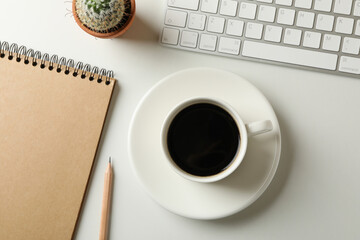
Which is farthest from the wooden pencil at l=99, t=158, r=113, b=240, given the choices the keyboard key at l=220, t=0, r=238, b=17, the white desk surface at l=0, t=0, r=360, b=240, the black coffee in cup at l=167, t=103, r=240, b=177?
the keyboard key at l=220, t=0, r=238, b=17

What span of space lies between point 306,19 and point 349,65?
0.12 m

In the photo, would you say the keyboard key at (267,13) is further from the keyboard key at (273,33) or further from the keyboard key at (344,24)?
the keyboard key at (344,24)

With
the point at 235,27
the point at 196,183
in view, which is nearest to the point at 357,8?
the point at 235,27

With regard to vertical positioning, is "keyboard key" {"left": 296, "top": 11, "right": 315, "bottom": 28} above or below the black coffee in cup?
above

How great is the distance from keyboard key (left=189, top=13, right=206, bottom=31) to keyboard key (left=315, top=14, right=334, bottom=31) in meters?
0.22

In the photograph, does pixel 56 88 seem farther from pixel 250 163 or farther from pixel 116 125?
pixel 250 163

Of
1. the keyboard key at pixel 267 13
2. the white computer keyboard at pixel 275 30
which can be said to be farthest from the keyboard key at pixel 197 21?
the keyboard key at pixel 267 13

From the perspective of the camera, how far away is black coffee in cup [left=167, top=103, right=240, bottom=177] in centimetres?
67

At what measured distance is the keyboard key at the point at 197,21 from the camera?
74cm

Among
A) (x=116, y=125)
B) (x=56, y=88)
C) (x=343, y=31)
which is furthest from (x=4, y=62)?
(x=343, y=31)

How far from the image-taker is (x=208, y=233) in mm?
746

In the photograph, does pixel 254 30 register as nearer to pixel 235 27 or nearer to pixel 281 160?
pixel 235 27

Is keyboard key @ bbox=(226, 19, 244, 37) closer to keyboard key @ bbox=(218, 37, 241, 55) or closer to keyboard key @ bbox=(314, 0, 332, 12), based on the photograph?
keyboard key @ bbox=(218, 37, 241, 55)

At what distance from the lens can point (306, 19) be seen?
736mm
